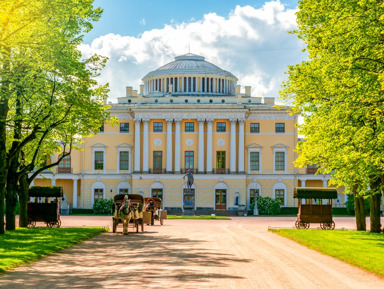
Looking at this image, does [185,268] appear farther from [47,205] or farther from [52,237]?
[47,205]

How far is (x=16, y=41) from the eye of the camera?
84.7 feet

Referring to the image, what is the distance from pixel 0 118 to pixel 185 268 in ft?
51.3

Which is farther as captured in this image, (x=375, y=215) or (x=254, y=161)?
Answer: (x=254, y=161)

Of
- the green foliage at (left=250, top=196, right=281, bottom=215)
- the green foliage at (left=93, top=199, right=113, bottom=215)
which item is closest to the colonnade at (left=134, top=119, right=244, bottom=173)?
the green foliage at (left=250, top=196, right=281, bottom=215)

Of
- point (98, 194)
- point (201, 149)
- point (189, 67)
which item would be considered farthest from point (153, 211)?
point (189, 67)

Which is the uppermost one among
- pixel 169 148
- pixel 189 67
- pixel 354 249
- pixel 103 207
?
pixel 189 67

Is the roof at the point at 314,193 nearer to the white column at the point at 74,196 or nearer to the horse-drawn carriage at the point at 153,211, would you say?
the horse-drawn carriage at the point at 153,211

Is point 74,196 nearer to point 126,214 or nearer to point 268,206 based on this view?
point 268,206

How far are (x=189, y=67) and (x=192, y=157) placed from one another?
1581 cm

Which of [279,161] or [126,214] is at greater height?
[279,161]

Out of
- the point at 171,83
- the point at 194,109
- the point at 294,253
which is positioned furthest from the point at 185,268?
the point at 171,83

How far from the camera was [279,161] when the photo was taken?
78.8 meters

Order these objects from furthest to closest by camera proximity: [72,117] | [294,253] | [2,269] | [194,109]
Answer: [194,109]
[72,117]
[294,253]
[2,269]

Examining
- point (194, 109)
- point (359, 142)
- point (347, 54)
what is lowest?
point (359, 142)
